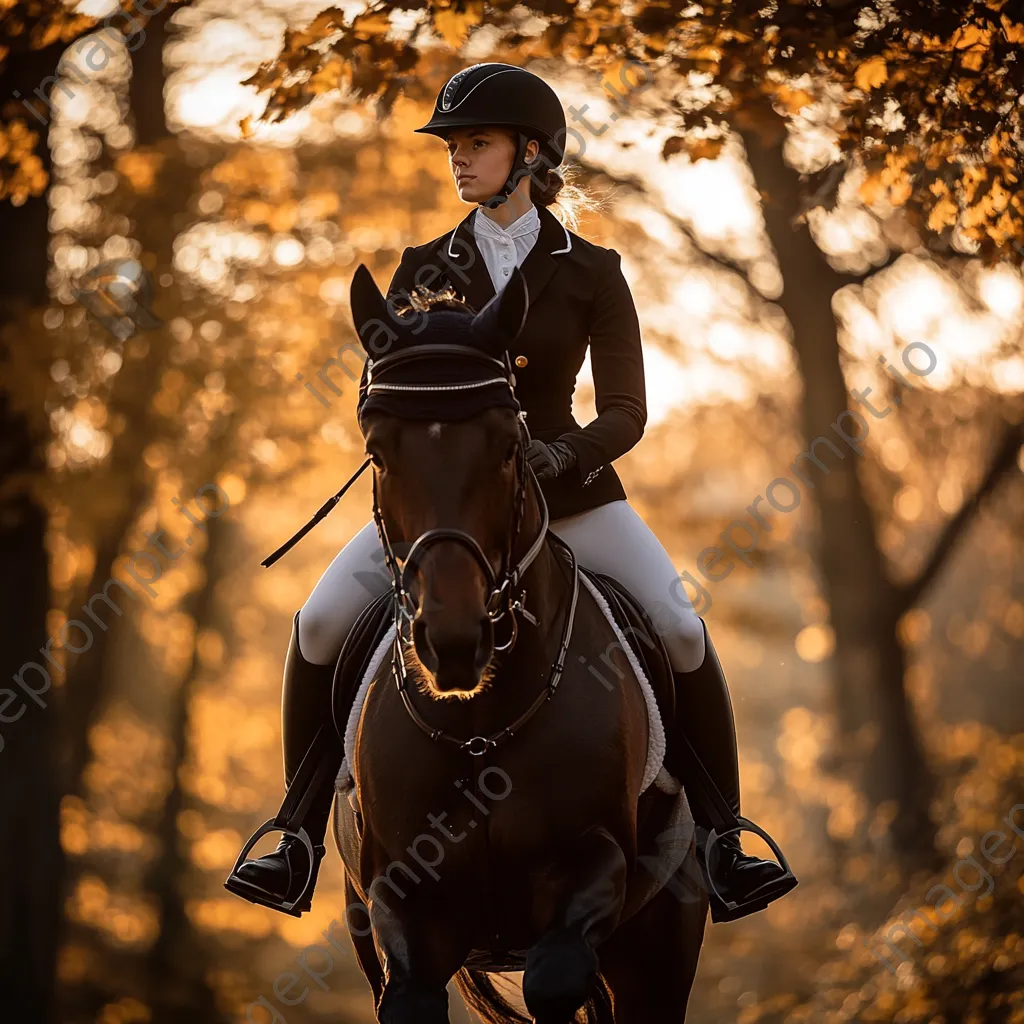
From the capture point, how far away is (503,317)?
4449 millimetres

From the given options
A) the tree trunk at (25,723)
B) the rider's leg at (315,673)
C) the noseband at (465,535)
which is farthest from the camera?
the tree trunk at (25,723)

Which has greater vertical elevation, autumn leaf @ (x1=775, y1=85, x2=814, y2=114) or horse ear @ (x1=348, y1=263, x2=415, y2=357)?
horse ear @ (x1=348, y1=263, x2=415, y2=357)

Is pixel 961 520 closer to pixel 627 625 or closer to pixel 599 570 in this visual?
pixel 599 570

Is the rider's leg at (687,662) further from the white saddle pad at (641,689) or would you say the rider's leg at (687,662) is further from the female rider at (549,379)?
the white saddle pad at (641,689)

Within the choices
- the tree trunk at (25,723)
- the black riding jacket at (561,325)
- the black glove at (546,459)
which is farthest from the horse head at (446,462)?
the tree trunk at (25,723)

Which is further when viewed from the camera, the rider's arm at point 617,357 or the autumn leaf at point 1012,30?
the autumn leaf at point 1012,30

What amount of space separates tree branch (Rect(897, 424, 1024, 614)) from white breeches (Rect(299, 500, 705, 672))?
1336 cm

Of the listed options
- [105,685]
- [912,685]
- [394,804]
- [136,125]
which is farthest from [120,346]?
[912,685]

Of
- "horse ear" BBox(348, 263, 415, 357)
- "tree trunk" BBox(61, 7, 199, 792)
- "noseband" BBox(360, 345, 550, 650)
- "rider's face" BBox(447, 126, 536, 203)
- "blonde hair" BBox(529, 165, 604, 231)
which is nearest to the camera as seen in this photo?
"noseband" BBox(360, 345, 550, 650)

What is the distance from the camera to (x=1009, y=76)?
8.02 m

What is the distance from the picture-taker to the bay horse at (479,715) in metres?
4.14

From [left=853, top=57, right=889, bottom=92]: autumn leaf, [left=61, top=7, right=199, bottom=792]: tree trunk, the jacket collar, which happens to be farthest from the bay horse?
[left=61, top=7, right=199, bottom=792]: tree trunk

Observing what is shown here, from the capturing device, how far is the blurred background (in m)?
8.89

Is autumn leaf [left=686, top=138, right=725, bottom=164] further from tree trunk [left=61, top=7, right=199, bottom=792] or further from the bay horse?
tree trunk [left=61, top=7, right=199, bottom=792]
